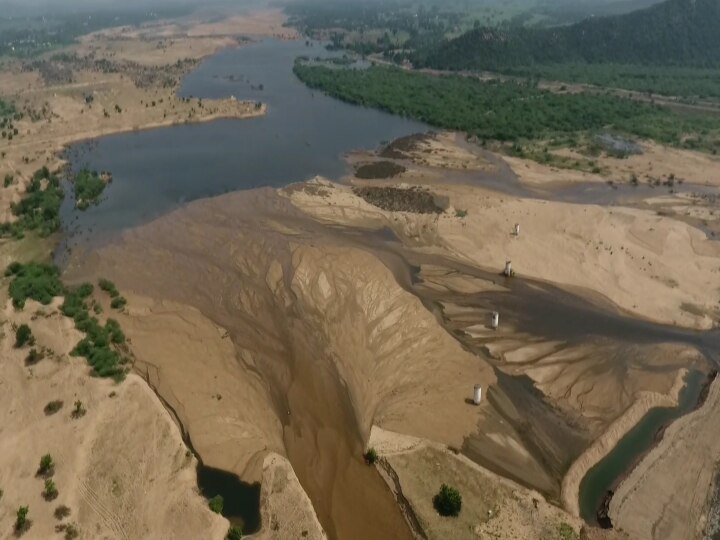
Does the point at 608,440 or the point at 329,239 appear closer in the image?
the point at 608,440

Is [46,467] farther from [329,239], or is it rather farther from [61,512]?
[329,239]

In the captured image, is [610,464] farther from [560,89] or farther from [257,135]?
[560,89]

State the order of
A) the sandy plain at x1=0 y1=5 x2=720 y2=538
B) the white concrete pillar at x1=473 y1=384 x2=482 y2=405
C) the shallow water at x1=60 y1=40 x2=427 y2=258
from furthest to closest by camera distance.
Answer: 1. the shallow water at x1=60 y1=40 x2=427 y2=258
2. the white concrete pillar at x1=473 y1=384 x2=482 y2=405
3. the sandy plain at x1=0 y1=5 x2=720 y2=538

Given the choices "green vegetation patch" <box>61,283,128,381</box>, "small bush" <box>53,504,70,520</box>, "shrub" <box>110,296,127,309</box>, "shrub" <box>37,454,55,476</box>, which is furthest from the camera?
"shrub" <box>110,296,127,309</box>

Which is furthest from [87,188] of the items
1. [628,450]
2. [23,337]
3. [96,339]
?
[628,450]

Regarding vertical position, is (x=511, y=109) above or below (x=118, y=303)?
above

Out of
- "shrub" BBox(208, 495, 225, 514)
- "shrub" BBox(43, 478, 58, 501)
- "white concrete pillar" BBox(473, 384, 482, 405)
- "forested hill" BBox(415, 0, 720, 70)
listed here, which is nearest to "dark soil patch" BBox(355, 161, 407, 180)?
"white concrete pillar" BBox(473, 384, 482, 405)

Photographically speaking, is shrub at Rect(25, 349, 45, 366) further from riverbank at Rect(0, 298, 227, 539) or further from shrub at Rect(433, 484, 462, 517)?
shrub at Rect(433, 484, 462, 517)
